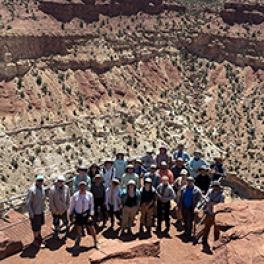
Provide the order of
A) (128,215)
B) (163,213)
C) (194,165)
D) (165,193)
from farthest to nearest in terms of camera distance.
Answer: (194,165)
(163,213)
(128,215)
(165,193)

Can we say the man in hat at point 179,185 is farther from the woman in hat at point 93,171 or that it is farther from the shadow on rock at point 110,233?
the woman in hat at point 93,171

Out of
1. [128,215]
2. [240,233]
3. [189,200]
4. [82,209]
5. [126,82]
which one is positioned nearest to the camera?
[240,233]

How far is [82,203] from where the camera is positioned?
14180 mm

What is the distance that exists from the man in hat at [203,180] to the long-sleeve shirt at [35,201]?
14.3 ft

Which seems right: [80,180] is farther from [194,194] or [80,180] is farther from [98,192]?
[194,194]

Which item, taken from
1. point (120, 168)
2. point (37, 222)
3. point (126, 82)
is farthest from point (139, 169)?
point (126, 82)

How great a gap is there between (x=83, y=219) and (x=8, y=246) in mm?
1896

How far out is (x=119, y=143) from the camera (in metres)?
37.3

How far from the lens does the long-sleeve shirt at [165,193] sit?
14.9 m

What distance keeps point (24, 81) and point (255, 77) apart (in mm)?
20297

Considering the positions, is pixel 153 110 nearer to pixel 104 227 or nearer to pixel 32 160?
pixel 32 160

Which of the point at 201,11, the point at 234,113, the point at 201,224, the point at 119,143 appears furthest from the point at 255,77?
the point at 201,224

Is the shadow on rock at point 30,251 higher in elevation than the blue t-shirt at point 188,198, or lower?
lower

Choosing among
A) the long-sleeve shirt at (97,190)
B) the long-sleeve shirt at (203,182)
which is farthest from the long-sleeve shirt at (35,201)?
the long-sleeve shirt at (203,182)
